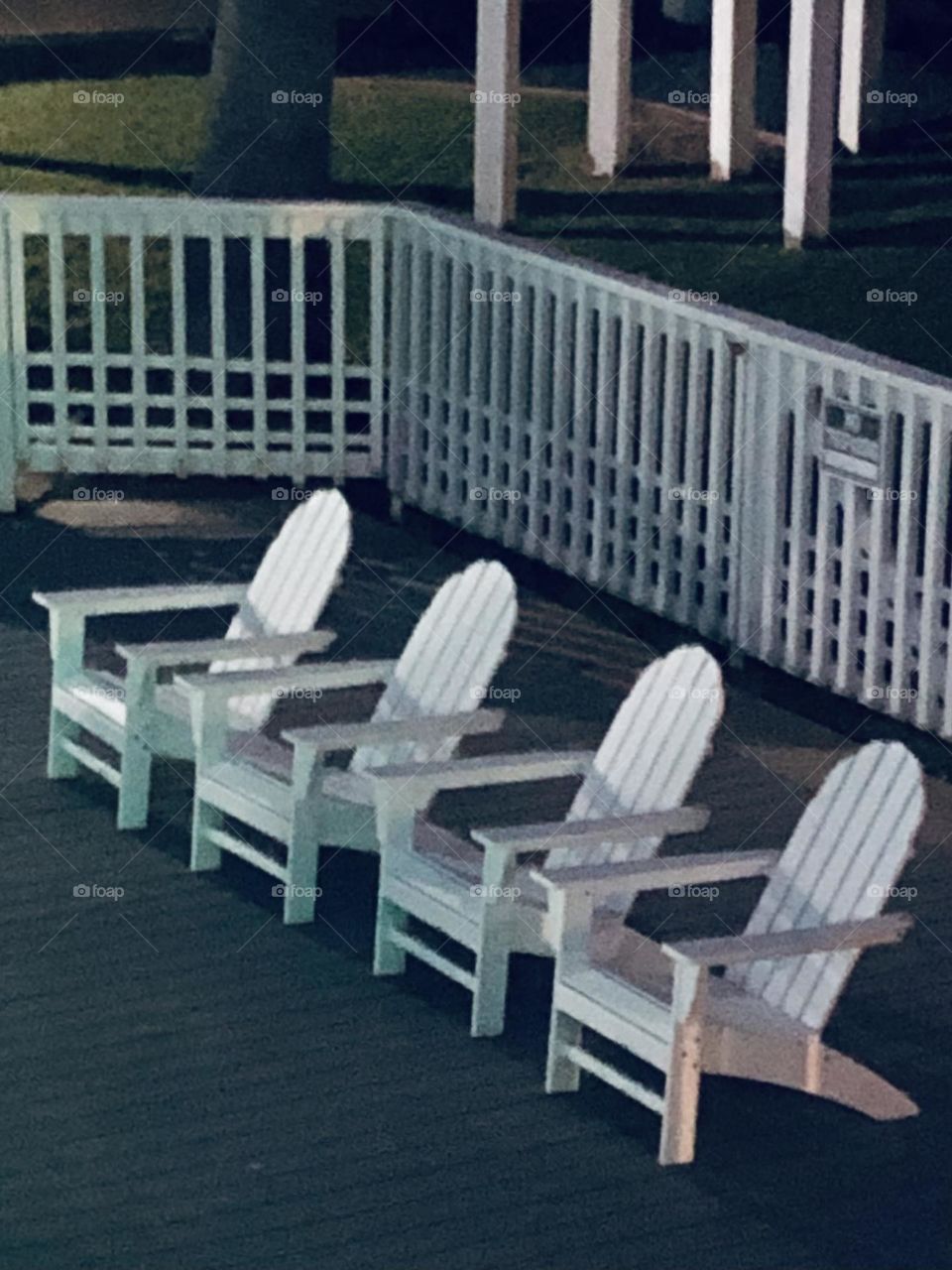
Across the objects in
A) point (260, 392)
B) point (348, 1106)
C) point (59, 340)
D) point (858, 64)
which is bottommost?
point (348, 1106)

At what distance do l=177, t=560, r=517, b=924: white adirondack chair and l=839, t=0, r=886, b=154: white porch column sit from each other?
11.6m

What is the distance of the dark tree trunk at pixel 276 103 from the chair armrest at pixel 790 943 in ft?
31.1

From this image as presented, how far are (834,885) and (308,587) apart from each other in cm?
293

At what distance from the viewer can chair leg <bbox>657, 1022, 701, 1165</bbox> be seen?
25.9 feet

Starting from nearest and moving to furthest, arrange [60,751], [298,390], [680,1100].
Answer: [680,1100], [60,751], [298,390]

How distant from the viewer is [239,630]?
10.8 meters

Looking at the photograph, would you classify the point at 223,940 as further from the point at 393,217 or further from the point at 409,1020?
the point at 393,217

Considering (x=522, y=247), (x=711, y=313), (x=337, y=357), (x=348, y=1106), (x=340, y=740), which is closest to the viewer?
(x=348, y=1106)

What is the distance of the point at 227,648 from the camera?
10258 mm

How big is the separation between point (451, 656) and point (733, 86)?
10.9 meters

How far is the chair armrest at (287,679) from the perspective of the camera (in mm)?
9797

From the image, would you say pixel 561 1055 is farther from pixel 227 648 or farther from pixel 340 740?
pixel 227 648

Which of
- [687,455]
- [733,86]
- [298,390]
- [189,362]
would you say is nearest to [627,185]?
[733,86]

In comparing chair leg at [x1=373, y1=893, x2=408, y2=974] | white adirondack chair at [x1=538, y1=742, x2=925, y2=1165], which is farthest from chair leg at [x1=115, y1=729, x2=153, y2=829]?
white adirondack chair at [x1=538, y1=742, x2=925, y2=1165]
